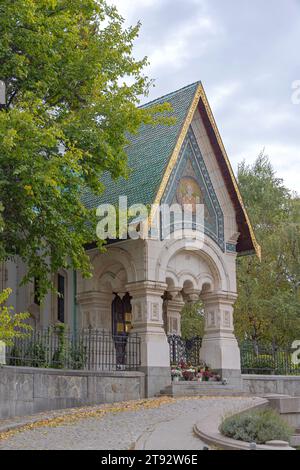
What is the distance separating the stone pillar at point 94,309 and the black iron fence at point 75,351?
615 millimetres

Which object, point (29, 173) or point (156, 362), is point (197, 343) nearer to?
point (156, 362)

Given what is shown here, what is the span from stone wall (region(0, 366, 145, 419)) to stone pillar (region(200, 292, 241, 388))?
11.6ft

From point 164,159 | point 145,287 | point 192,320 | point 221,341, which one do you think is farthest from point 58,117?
point 192,320

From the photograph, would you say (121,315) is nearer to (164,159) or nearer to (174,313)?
(174,313)

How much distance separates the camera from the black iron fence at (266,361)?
24.4 m

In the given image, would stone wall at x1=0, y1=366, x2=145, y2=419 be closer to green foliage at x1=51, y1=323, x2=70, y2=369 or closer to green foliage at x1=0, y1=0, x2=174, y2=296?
green foliage at x1=51, y1=323, x2=70, y2=369

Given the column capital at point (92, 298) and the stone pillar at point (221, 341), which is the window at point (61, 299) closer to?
the column capital at point (92, 298)

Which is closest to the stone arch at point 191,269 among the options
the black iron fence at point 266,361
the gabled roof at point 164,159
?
the gabled roof at point 164,159

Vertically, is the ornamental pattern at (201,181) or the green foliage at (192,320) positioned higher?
the ornamental pattern at (201,181)

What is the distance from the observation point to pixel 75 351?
18875mm

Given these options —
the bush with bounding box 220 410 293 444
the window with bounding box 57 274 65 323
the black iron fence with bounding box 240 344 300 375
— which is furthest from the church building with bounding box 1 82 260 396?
the bush with bounding box 220 410 293 444

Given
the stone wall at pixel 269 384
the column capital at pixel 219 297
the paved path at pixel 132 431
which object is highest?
the column capital at pixel 219 297

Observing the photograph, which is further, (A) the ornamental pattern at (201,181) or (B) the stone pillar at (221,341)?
(A) the ornamental pattern at (201,181)

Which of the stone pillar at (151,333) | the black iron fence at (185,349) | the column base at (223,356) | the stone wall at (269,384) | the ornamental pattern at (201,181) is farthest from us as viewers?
the black iron fence at (185,349)
